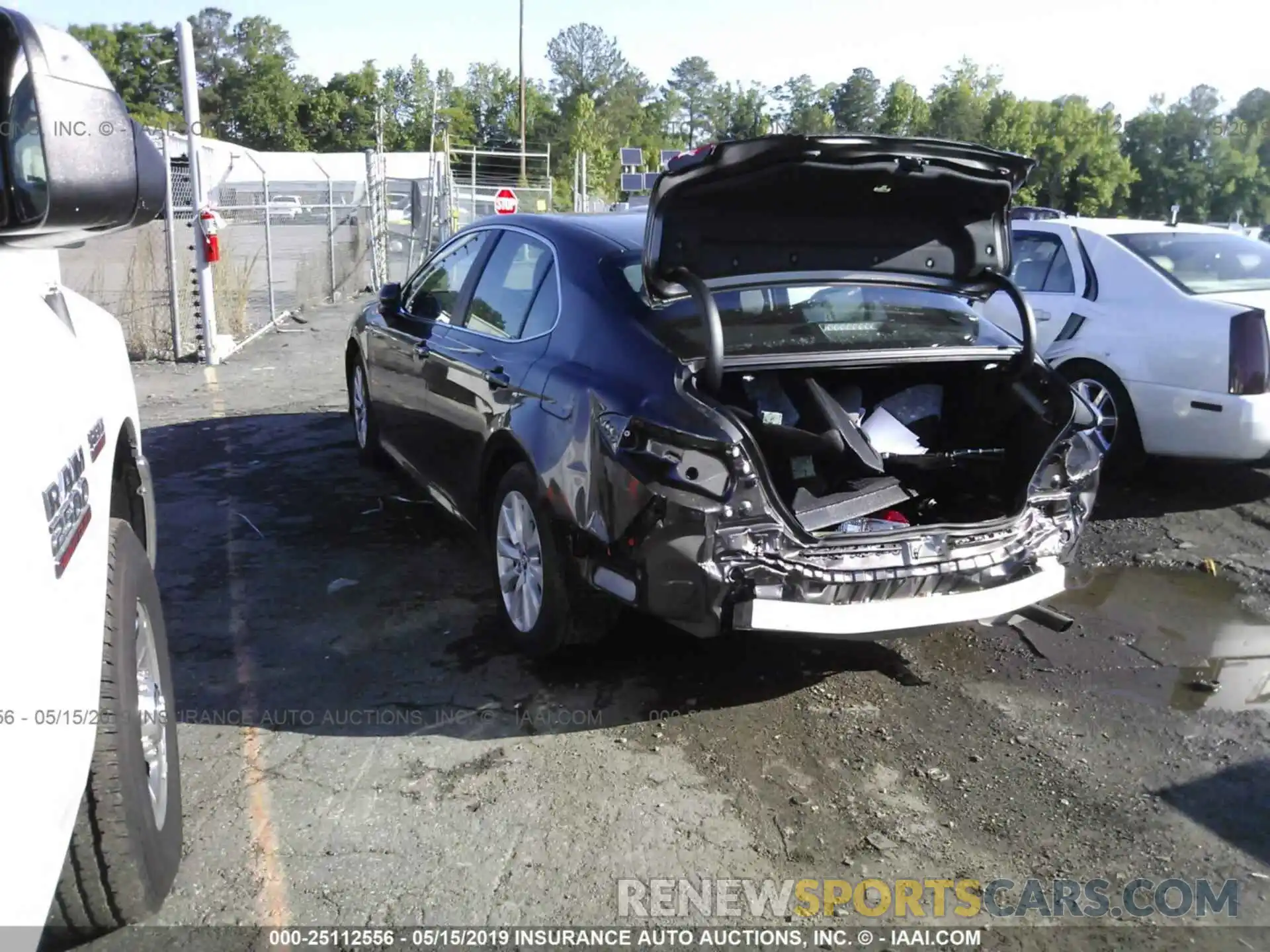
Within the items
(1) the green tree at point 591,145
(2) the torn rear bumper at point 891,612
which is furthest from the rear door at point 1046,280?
(1) the green tree at point 591,145

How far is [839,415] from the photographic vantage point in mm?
4426

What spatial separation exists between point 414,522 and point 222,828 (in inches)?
121

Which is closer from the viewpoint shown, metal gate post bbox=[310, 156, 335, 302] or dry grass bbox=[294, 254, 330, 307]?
Answer: metal gate post bbox=[310, 156, 335, 302]

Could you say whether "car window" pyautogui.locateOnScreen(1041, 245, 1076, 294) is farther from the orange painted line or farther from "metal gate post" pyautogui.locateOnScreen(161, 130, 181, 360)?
"metal gate post" pyautogui.locateOnScreen(161, 130, 181, 360)

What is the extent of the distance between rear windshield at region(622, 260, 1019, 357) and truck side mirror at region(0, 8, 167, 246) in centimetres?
200

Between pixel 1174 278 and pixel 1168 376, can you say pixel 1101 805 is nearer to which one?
pixel 1168 376

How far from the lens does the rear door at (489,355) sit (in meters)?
4.43

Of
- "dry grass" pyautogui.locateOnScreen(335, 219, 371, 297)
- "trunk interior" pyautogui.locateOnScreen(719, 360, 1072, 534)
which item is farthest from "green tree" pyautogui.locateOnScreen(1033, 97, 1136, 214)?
"trunk interior" pyautogui.locateOnScreen(719, 360, 1072, 534)

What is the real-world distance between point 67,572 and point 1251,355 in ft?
20.0

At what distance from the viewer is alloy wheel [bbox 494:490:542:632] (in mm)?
4254

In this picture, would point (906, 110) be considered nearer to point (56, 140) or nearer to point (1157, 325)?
point (1157, 325)

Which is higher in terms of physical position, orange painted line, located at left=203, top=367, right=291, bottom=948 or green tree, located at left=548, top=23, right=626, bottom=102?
green tree, located at left=548, top=23, right=626, bottom=102

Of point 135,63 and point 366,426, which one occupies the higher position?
point 135,63

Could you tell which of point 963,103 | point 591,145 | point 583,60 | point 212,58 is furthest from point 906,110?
point 212,58
